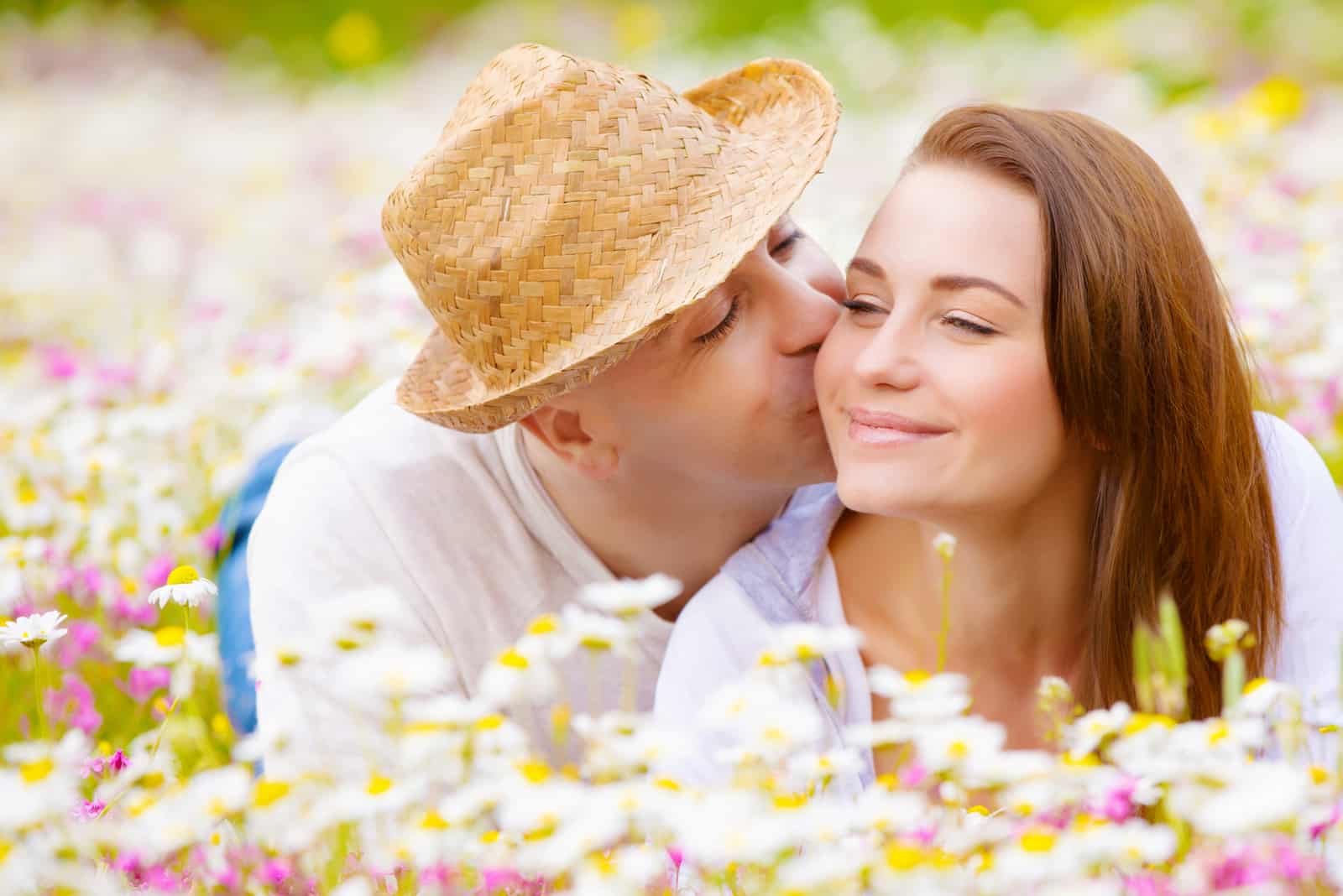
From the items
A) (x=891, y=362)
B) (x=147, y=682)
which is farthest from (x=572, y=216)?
(x=147, y=682)

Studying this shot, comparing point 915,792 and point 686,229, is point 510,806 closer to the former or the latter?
point 915,792

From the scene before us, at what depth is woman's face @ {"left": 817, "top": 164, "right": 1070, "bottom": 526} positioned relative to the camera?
85.3 inches

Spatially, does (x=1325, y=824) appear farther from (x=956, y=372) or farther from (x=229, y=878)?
(x=229, y=878)

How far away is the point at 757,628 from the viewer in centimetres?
247

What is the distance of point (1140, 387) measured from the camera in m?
2.23

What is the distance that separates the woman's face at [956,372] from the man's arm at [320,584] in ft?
2.68

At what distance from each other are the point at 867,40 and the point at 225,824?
7809mm

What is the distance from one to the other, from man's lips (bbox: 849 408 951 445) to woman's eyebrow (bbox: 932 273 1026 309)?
0.64ft

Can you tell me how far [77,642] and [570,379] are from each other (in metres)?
1.31

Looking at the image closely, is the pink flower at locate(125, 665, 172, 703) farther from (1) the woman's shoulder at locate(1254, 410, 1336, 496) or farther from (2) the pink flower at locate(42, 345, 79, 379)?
(1) the woman's shoulder at locate(1254, 410, 1336, 496)

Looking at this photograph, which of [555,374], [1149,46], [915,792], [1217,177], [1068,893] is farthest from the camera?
[1149,46]

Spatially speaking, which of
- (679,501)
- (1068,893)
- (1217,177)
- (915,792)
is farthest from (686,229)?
(1217,177)

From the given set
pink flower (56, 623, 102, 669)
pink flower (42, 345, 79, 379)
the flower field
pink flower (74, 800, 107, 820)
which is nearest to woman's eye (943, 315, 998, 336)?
the flower field

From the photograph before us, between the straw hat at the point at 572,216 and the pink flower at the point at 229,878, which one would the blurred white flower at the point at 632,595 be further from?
the straw hat at the point at 572,216
